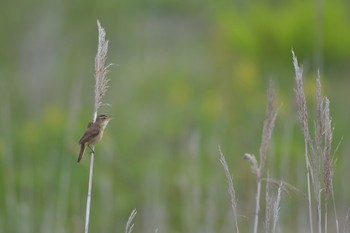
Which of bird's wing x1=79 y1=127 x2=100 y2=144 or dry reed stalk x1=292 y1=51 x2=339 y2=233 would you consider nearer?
dry reed stalk x1=292 y1=51 x2=339 y2=233

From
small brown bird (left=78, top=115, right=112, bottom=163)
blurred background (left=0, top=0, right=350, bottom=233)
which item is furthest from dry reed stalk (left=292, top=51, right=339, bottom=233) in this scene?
blurred background (left=0, top=0, right=350, bottom=233)

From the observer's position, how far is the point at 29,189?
7805 millimetres

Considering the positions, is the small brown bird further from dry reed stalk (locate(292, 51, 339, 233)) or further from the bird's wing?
dry reed stalk (locate(292, 51, 339, 233))

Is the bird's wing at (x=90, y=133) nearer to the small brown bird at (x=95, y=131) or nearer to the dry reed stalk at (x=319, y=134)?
the small brown bird at (x=95, y=131)

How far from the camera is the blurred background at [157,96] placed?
7902 mm

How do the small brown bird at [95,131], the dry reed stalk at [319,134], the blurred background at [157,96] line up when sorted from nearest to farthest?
1. the dry reed stalk at [319,134]
2. the small brown bird at [95,131]
3. the blurred background at [157,96]

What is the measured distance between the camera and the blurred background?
311 inches

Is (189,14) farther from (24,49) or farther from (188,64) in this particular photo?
(24,49)

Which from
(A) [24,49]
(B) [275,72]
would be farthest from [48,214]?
(A) [24,49]

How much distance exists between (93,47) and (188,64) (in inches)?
59.7

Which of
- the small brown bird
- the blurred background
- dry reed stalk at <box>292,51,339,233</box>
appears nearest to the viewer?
dry reed stalk at <box>292,51,339,233</box>

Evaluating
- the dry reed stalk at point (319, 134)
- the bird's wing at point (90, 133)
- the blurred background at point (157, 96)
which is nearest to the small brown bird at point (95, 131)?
the bird's wing at point (90, 133)

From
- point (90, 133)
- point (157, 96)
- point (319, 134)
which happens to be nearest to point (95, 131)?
point (90, 133)

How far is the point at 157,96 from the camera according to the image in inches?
535
